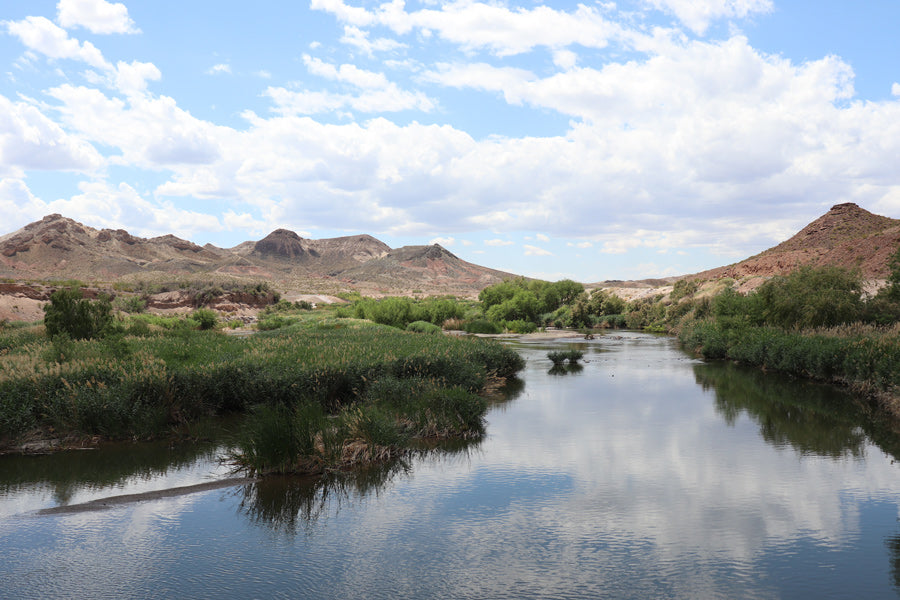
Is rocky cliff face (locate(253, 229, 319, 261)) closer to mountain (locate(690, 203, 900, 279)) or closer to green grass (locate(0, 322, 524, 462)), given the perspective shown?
mountain (locate(690, 203, 900, 279))

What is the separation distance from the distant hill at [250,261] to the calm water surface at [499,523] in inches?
3055

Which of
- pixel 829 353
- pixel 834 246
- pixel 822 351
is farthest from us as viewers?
pixel 834 246

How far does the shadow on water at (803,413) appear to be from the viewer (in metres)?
13.5

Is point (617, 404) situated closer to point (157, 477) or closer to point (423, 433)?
point (423, 433)

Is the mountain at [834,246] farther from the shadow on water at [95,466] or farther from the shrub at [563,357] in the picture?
the shadow on water at [95,466]

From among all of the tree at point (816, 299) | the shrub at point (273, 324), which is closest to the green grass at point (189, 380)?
the tree at point (816, 299)

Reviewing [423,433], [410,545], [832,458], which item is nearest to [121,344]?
[423,433]

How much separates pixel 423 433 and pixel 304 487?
13.2 ft

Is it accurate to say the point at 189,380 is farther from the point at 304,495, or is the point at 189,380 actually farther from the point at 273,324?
the point at 273,324

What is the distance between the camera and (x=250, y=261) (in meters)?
141

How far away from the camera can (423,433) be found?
13648 mm

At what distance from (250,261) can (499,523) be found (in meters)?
141

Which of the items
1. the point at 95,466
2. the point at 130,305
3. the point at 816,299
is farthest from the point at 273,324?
the point at 95,466

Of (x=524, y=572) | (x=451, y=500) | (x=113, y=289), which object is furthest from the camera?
(x=113, y=289)
